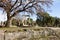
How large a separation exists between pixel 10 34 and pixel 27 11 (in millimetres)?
14009

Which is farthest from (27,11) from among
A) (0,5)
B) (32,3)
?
(0,5)

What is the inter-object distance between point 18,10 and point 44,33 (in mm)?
13047

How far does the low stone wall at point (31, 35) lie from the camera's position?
532 cm

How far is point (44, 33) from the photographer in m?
5.93

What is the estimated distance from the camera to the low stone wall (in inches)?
209

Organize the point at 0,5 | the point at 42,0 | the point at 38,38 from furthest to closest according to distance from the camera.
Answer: the point at 42,0, the point at 0,5, the point at 38,38

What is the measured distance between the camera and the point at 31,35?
18.6ft

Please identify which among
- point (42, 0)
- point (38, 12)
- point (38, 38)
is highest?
point (42, 0)

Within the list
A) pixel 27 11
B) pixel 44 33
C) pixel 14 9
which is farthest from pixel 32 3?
pixel 44 33

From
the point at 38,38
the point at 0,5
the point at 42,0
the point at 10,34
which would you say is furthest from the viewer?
the point at 42,0

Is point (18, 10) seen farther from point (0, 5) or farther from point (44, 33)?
point (44, 33)

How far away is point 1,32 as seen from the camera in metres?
5.31

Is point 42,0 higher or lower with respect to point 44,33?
higher

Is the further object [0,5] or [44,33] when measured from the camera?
[0,5]
